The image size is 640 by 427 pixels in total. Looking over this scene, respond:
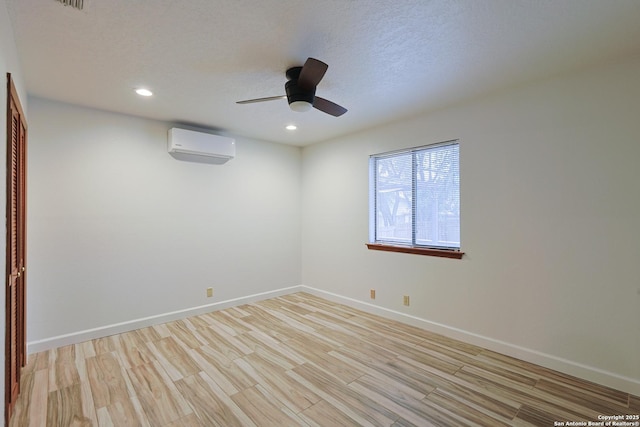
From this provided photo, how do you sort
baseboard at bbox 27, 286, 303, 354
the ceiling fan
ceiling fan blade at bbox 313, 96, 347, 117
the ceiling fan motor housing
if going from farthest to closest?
baseboard at bbox 27, 286, 303, 354, ceiling fan blade at bbox 313, 96, 347, 117, the ceiling fan motor housing, the ceiling fan

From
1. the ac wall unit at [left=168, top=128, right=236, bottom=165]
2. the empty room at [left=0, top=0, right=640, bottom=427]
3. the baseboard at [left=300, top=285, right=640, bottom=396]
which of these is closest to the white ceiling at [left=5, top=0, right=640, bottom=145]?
the empty room at [left=0, top=0, right=640, bottom=427]

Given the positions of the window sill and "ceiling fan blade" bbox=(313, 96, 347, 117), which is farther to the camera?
the window sill

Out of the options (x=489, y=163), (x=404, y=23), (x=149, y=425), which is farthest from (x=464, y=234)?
(x=149, y=425)

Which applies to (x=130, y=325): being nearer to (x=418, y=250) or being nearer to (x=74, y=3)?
(x=74, y=3)

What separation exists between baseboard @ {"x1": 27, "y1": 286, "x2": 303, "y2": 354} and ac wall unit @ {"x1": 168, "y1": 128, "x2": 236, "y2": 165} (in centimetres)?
194

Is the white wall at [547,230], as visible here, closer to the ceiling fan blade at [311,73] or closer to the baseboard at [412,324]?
the baseboard at [412,324]

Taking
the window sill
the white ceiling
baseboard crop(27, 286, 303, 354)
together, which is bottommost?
baseboard crop(27, 286, 303, 354)

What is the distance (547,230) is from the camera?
2555 millimetres

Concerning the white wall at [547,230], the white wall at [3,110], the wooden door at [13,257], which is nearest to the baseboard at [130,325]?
the wooden door at [13,257]

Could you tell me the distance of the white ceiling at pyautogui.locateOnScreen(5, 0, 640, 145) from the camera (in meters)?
1.68

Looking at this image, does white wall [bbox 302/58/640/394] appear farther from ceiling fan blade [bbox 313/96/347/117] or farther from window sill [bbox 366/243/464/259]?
ceiling fan blade [bbox 313/96/347/117]

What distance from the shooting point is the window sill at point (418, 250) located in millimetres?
3125

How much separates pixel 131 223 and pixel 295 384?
257 centimetres

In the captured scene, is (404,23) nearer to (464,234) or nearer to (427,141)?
(427,141)
